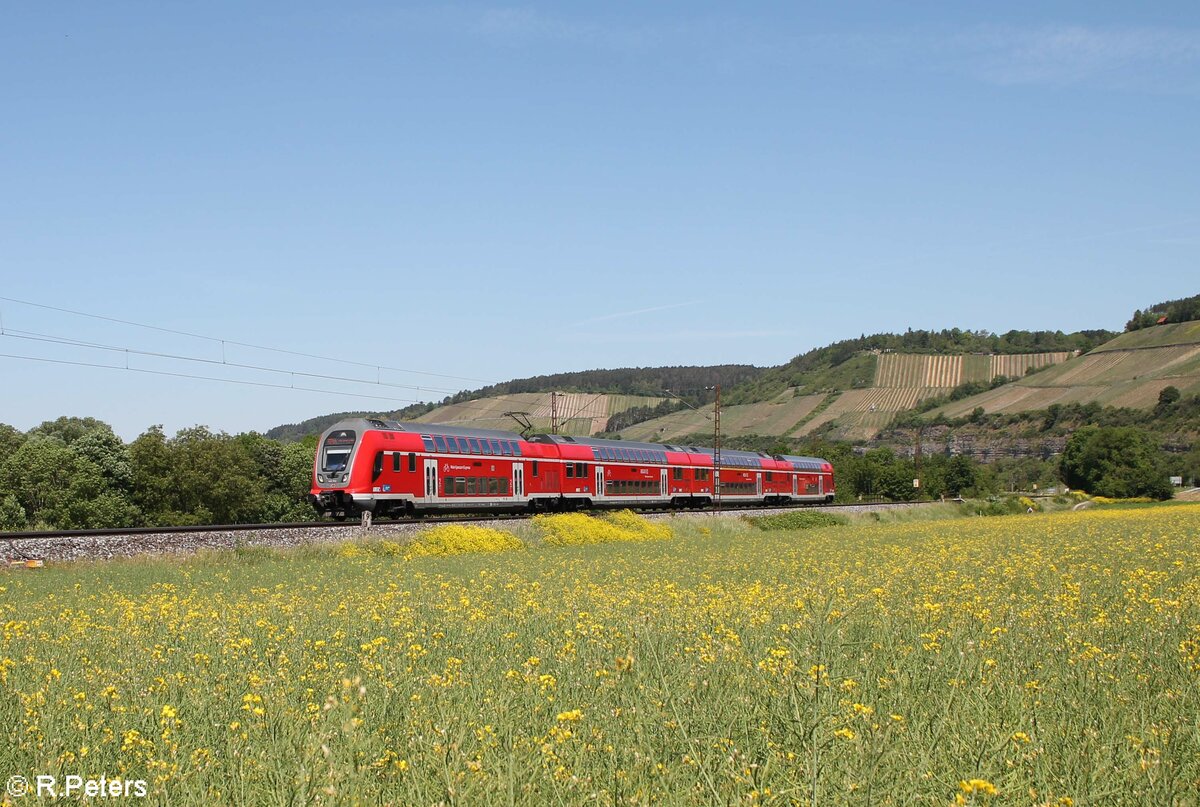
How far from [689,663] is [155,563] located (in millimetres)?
20054

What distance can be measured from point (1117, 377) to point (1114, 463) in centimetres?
5053

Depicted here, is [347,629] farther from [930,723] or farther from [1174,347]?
[1174,347]

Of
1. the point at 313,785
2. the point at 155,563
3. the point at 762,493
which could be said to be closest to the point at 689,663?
the point at 313,785

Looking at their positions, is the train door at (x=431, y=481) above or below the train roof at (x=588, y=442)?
below

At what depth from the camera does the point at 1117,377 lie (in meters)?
138

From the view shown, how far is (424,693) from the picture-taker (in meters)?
5.81

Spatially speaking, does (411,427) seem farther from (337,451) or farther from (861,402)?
(861,402)

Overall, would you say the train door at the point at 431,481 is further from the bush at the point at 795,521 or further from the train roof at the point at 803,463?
the train roof at the point at 803,463

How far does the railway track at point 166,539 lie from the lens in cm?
2342

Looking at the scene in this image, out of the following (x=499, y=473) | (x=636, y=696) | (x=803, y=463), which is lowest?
(x=803, y=463)

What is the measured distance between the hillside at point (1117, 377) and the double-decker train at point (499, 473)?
92.2 metres

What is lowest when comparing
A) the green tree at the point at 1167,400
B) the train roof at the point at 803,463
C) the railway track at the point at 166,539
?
the railway track at the point at 166,539

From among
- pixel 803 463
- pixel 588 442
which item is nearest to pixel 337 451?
pixel 588 442

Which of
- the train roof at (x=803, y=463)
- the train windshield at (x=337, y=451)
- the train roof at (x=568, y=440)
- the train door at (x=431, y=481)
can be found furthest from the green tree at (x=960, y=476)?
the train windshield at (x=337, y=451)
